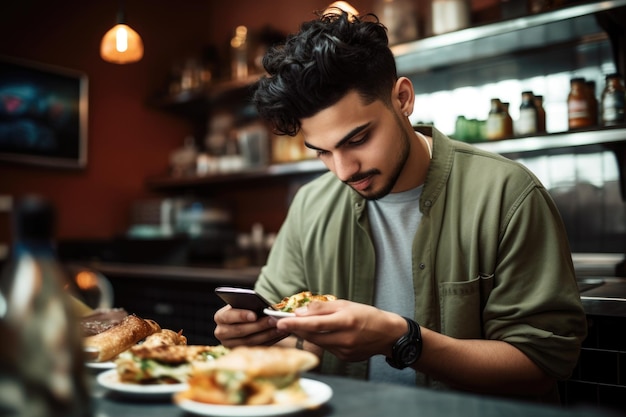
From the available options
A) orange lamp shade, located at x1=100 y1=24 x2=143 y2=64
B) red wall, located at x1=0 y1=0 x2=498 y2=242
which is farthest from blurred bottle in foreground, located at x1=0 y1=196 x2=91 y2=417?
red wall, located at x1=0 y1=0 x2=498 y2=242

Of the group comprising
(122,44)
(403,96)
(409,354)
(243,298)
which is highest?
(122,44)

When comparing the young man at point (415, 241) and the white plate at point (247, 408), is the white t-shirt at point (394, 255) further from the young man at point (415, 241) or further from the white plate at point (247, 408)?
the white plate at point (247, 408)

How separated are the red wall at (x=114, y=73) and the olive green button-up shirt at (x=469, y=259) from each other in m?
2.66

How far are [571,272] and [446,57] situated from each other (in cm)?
215

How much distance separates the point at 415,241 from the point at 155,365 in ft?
2.98

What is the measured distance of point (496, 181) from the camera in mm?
1588

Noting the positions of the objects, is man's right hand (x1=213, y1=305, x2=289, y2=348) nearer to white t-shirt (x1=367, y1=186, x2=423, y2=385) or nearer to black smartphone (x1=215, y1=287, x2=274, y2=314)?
black smartphone (x1=215, y1=287, x2=274, y2=314)

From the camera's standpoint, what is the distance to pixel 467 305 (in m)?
1.57

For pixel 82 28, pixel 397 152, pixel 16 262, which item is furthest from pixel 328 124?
pixel 82 28

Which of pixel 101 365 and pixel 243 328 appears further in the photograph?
pixel 243 328

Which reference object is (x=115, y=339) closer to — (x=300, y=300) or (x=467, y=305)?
(x=300, y=300)

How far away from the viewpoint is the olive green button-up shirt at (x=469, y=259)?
56.1 inches

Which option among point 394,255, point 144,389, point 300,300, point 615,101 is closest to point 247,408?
point 144,389

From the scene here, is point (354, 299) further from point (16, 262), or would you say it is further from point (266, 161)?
point (266, 161)
